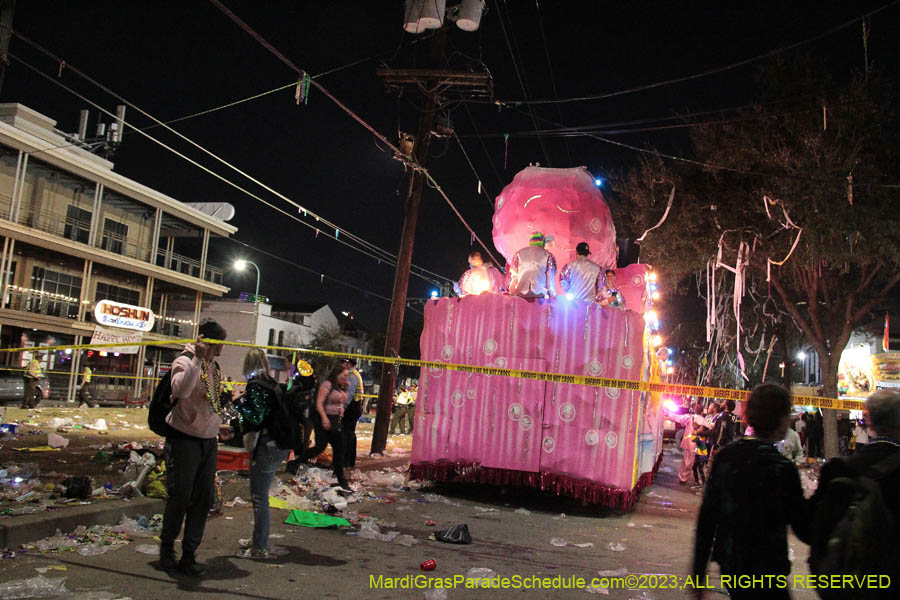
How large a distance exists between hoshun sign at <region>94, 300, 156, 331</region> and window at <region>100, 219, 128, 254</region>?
2.68 meters

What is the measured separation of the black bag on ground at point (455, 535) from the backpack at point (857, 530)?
4.16m

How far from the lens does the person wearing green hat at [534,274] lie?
30.3 feet

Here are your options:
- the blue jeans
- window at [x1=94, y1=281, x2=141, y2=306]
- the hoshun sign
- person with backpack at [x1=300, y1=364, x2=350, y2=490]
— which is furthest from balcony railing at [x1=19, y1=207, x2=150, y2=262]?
the blue jeans

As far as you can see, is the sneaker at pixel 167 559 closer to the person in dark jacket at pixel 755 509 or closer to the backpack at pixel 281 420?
the backpack at pixel 281 420

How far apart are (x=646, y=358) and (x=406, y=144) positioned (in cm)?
655

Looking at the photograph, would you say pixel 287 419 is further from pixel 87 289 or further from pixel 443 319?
pixel 87 289

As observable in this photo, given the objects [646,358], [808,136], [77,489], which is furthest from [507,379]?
[808,136]

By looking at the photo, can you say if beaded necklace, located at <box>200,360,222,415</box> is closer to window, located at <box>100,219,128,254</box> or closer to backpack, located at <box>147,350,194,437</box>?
backpack, located at <box>147,350,194,437</box>

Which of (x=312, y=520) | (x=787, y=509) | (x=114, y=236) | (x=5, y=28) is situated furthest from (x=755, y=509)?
(x=114, y=236)

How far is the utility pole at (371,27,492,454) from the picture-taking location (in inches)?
503

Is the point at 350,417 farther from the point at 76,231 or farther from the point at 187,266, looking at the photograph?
the point at 187,266

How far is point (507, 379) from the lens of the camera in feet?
29.4

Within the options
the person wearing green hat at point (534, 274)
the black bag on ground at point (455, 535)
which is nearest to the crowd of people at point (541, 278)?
the person wearing green hat at point (534, 274)

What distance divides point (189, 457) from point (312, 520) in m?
2.24
